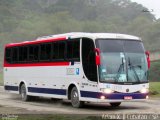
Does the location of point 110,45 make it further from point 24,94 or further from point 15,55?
point 15,55

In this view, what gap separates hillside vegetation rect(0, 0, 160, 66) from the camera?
131 metres

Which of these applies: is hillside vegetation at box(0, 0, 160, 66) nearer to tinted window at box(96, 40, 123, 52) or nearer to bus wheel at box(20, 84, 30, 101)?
bus wheel at box(20, 84, 30, 101)

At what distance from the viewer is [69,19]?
477 feet

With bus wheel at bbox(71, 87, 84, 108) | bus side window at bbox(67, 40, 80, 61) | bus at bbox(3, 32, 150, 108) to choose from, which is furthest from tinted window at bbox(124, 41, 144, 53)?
bus wheel at bbox(71, 87, 84, 108)

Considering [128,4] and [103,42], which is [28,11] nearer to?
[128,4]

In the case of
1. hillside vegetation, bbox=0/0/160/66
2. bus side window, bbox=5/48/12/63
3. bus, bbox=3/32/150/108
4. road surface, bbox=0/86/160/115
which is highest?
hillside vegetation, bbox=0/0/160/66

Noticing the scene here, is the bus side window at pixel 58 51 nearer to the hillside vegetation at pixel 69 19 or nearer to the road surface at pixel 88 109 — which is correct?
the road surface at pixel 88 109

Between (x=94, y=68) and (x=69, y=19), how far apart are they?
126 meters

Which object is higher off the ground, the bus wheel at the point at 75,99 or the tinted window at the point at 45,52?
the tinted window at the point at 45,52

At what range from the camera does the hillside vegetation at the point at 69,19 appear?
130875 millimetres

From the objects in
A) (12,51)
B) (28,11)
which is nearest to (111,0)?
(28,11)

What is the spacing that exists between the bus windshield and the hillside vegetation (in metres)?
92.4

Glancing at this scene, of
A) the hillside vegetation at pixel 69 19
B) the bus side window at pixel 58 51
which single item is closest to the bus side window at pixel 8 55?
the bus side window at pixel 58 51

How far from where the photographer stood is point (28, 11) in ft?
522
